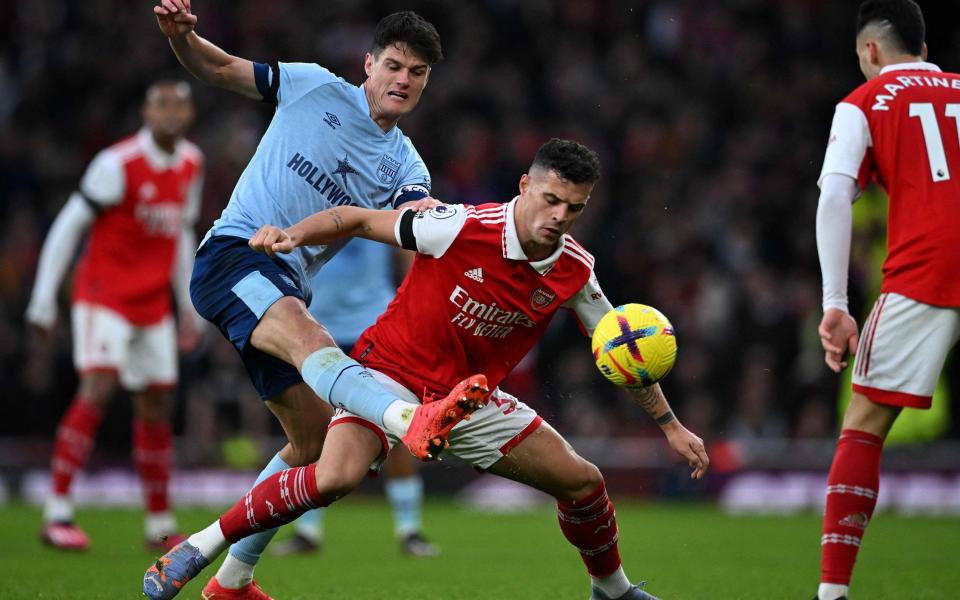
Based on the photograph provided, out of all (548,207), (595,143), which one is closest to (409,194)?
(548,207)

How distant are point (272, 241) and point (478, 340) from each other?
3.19 ft

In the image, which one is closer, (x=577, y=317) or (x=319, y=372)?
(x=319, y=372)

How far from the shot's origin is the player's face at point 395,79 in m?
5.62

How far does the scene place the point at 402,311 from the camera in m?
5.34

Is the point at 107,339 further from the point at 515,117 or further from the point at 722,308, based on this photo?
the point at 515,117

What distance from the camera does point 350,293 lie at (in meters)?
8.09

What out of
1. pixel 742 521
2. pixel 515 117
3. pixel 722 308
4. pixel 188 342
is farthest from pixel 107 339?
pixel 515 117

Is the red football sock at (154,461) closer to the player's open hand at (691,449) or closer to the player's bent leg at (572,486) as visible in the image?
the player's bent leg at (572,486)

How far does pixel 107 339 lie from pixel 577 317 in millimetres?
→ 4303

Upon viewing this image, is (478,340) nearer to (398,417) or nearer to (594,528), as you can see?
(398,417)

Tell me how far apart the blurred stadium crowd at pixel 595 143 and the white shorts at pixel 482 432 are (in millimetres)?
7696

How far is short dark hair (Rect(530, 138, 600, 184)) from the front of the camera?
4.98 m

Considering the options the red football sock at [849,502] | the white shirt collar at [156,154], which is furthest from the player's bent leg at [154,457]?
the red football sock at [849,502]

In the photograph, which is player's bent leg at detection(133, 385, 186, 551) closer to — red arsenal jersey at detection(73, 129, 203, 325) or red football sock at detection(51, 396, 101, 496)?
red football sock at detection(51, 396, 101, 496)
